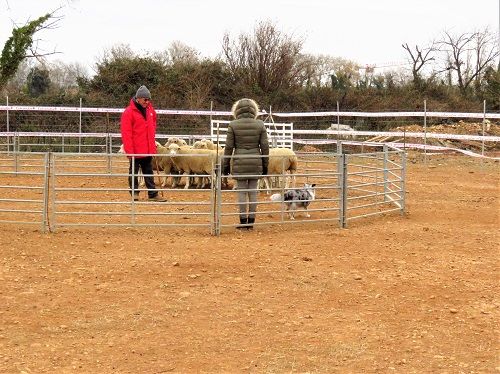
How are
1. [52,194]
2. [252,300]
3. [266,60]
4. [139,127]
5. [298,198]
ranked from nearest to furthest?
1. [252,300]
2. [52,194]
3. [298,198]
4. [139,127]
5. [266,60]

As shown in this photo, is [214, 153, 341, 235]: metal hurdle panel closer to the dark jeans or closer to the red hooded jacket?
the dark jeans

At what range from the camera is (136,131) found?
35.6 ft

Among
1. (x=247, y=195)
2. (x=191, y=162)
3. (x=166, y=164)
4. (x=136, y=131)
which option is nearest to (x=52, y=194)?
(x=247, y=195)

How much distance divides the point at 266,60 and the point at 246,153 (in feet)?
79.6

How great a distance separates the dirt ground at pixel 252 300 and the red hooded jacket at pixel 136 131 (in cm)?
251

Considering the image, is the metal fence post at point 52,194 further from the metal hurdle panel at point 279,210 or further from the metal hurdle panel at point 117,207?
the metal hurdle panel at point 279,210

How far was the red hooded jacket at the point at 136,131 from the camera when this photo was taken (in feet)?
35.3

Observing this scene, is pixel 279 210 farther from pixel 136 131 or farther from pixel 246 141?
pixel 136 131

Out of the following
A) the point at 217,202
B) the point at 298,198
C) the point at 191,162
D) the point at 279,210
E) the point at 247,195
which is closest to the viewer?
the point at 217,202

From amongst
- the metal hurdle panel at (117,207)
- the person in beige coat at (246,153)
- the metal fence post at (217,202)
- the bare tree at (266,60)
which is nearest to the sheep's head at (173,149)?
the metal hurdle panel at (117,207)

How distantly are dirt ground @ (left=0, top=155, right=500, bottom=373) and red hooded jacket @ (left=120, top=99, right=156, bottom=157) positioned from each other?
2.51 meters

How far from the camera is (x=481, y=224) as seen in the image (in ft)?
31.2

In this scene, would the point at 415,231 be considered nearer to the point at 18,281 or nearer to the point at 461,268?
the point at 461,268

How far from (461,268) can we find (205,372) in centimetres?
349
